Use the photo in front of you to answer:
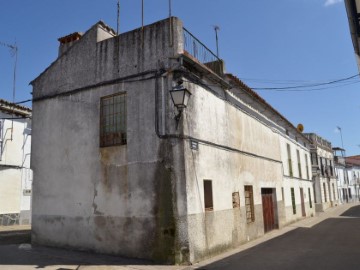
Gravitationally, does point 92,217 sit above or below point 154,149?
below

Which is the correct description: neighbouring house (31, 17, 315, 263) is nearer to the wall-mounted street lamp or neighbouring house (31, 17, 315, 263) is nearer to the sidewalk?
the wall-mounted street lamp

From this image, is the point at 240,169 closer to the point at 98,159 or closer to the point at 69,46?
the point at 98,159

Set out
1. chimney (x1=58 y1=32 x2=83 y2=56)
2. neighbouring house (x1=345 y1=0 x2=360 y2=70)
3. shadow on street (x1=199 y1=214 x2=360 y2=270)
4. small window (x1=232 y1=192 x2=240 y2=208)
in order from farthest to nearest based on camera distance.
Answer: chimney (x1=58 y1=32 x2=83 y2=56)
small window (x1=232 y1=192 x2=240 y2=208)
shadow on street (x1=199 y1=214 x2=360 y2=270)
neighbouring house (x1=345 y1=0 x2=360 y2=70)

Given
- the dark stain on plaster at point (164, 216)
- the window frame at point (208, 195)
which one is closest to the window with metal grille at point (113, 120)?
the dark stain on plaster at point (164, 216)

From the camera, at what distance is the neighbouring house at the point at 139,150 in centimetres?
844

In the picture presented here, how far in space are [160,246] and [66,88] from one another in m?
5.60

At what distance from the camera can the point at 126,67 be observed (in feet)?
31.0

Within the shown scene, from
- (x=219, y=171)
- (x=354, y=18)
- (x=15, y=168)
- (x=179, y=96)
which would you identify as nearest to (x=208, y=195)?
(x=219, y=171)

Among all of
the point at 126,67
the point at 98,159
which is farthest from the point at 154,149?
the point at 126,67

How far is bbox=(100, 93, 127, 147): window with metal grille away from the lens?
941cm

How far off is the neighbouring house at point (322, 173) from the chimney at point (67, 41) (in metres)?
25.2

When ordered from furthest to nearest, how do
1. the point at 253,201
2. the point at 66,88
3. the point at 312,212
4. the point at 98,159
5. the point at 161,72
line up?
the point at 312,212 < the point at 253,201 < the point at 66,88 < the point at 98,159 < the point at 161,72

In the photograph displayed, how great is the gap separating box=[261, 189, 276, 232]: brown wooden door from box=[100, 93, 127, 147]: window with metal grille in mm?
7197

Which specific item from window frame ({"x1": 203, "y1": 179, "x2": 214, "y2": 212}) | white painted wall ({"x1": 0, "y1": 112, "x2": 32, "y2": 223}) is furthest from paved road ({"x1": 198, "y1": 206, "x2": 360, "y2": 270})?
white painted wall ({"x1": 0, "y1": 112, "x2": 32, "y2": 223})
